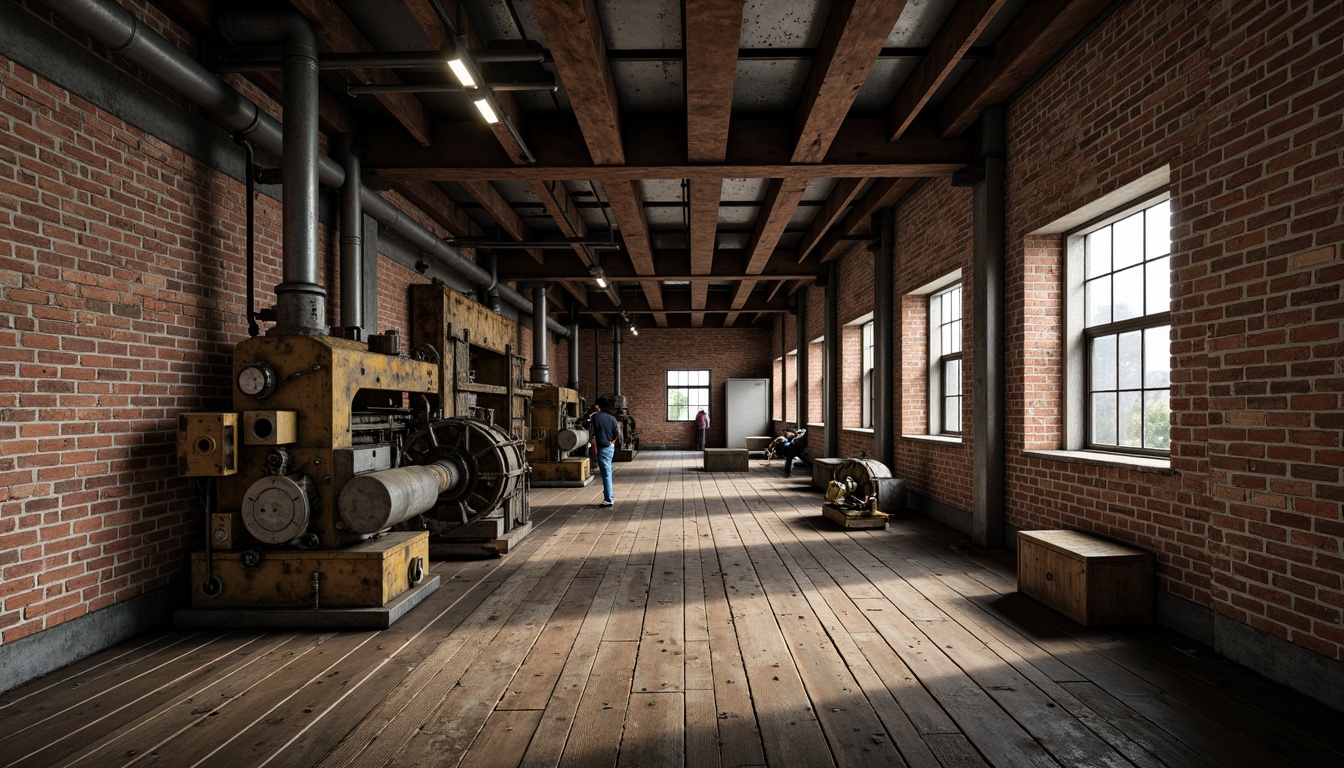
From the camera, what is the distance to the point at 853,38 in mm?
4125

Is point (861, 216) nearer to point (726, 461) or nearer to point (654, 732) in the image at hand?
point (726, 461)

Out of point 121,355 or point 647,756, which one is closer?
point 647,756

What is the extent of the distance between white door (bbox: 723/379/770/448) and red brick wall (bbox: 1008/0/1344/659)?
13.9 m

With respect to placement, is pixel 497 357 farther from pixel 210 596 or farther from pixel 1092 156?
pixel 1092 156

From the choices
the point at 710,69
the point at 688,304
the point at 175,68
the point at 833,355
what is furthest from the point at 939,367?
the point at 688,304

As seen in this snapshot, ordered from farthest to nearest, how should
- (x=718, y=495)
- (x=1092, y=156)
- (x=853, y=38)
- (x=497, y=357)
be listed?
(x=718, y=495) < (x=497, y=357) < (x=1092, y=156) < (x=853, y=38)

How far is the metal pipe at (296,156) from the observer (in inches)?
161

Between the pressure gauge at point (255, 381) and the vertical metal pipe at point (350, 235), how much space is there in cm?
190

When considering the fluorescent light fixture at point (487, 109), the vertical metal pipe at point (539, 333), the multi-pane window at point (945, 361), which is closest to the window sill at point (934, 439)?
the multi-pane window at point (945, 361)

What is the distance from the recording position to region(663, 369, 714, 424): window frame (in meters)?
19.6

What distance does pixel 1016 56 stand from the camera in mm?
4738

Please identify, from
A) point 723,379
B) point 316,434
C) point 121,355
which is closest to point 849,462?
point 316,434

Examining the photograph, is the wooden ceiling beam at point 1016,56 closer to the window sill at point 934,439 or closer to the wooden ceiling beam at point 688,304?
the window sill at point 934,439

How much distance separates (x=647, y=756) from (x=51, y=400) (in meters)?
3.30
